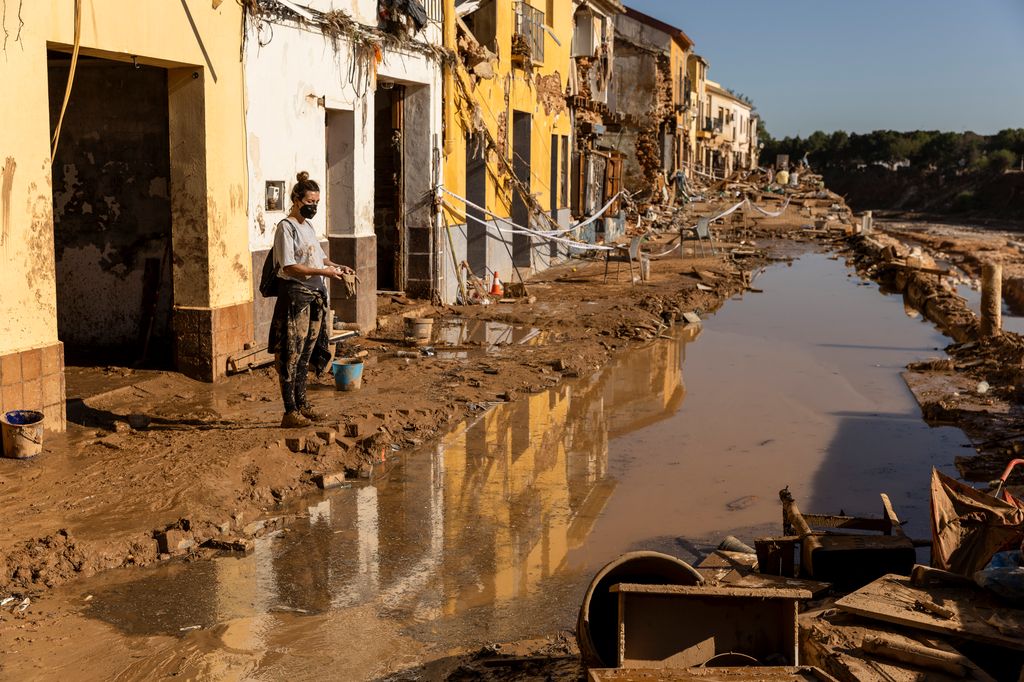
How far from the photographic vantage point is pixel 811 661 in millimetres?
4594

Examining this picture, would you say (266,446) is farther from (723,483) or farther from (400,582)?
(723,483)

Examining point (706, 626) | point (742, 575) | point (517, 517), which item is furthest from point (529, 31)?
point (706, 626)

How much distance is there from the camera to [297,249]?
8148 millimetres

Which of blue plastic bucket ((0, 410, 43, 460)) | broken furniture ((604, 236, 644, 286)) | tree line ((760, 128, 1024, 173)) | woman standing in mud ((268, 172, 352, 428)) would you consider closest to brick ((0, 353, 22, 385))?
blue plastic bucket ((0, 410, 43, 460))

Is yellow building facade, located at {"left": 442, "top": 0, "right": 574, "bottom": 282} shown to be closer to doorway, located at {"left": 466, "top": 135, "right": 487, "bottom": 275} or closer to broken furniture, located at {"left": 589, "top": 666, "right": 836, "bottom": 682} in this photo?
doorway, located at {"left": 466, "top": 135, "right": 487, "bottom": 275}

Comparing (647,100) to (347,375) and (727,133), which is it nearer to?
(347,375)

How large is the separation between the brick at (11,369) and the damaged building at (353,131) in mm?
3299

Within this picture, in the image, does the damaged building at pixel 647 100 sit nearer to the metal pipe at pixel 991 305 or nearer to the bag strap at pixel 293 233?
the metal pipe at pixel 991 305

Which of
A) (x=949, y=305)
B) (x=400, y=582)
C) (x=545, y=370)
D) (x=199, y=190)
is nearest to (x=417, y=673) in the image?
(x=400, y=582)

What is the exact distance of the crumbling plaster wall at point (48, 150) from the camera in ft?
24.3

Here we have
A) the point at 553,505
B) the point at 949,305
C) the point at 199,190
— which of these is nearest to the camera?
the point at 553,505

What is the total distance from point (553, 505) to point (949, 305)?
42.7 ft

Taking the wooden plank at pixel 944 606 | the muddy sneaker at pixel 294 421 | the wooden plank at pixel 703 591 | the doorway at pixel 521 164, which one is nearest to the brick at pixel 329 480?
the muddy sneaker at pixel 294 421

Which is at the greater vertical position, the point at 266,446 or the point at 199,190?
the point at 199,190
